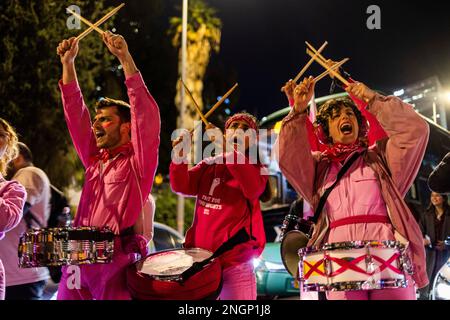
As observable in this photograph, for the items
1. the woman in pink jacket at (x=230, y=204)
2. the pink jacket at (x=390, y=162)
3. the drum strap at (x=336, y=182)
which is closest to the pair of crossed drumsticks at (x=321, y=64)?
the pink jacket at (x=390, y=162)

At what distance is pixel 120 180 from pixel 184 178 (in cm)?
60

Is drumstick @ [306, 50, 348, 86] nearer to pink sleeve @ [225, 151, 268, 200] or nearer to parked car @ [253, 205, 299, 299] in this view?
pink sleeve @ [225, 151, 268, 200]

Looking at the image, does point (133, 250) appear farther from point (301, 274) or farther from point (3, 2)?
point (3, 2)

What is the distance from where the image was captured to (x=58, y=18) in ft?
57.6

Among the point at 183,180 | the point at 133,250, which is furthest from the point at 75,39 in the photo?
the point at 133,250

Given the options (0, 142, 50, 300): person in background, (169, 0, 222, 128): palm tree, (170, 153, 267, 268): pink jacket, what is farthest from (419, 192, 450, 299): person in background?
(169, 0, 222, 128): palm tree

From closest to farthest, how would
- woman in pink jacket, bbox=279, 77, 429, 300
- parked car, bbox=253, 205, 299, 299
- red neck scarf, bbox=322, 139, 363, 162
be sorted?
woman in pink jacket, bbox=279, 77, 429, 300, red neck scarf, bbox=322, 139, 363, 162, parked car, bbox=253, 205, 299, 299

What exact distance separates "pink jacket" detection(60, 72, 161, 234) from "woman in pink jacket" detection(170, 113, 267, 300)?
39cm

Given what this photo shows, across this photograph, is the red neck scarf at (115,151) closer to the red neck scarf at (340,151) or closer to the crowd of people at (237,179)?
the crowd of people at (237,179)

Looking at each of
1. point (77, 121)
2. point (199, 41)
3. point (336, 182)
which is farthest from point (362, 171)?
point (199, 41)

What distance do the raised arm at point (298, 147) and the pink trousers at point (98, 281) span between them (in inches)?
51.2

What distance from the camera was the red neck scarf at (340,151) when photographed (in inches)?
167

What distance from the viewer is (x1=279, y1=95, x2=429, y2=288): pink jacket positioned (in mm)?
3904

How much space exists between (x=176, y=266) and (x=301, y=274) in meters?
0.87
